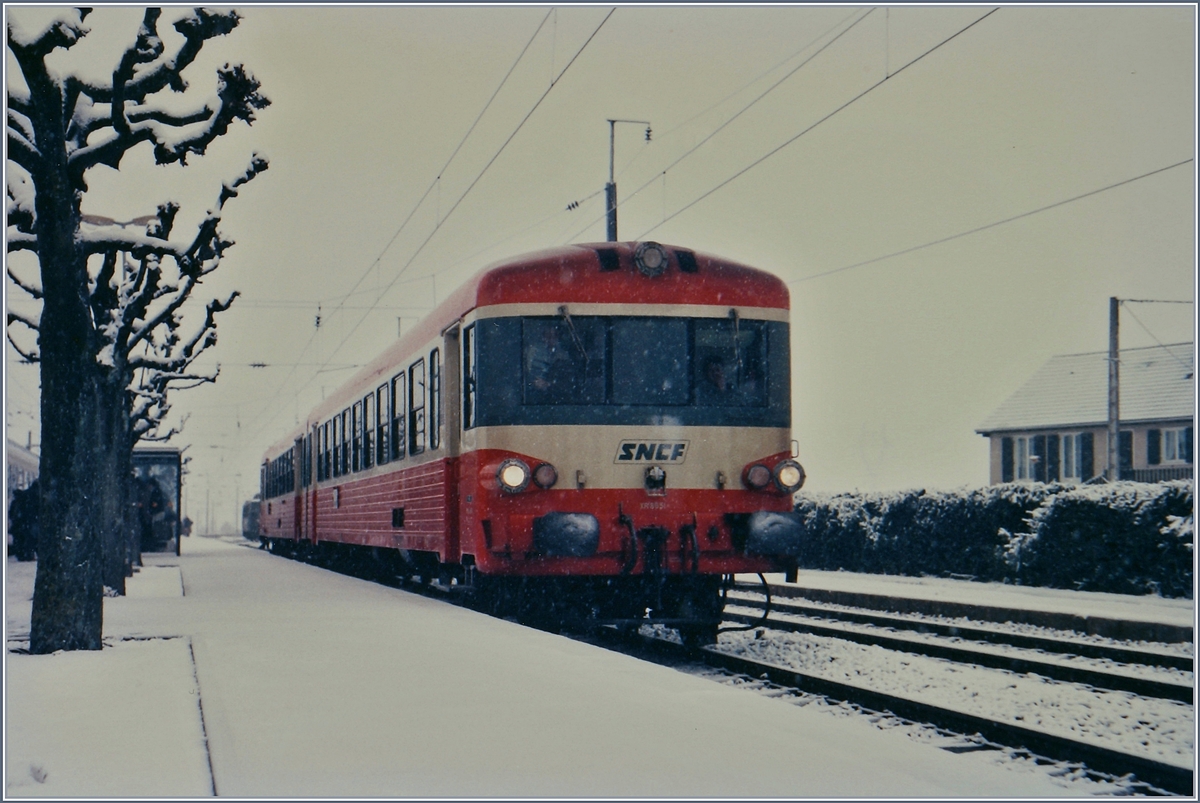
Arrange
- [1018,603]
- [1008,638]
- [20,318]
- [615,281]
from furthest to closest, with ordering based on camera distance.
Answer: [1018,603]
[20,318]
[1008,638]
[615,281]

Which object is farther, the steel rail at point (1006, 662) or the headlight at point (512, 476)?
the headlight at point (512, 476)

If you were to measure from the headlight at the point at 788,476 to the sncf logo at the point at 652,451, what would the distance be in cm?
80

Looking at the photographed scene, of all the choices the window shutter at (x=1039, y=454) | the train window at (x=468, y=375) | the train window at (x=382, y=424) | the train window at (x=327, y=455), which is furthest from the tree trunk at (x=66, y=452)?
the window shutter at (x=1039, y=454)

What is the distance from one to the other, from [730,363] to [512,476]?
2013 mm

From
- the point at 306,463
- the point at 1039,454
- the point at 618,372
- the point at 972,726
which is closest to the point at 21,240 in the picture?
the point at 618,372

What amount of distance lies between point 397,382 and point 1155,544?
30.2ft

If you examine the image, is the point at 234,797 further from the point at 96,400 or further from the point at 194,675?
the point at 96,400

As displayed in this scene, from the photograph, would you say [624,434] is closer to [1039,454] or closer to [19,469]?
[19,469]

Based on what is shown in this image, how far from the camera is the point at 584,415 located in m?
10.2

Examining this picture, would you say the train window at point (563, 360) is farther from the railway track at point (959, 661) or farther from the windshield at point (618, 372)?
the railway track at point (959, 661)

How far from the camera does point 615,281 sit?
1052 cm

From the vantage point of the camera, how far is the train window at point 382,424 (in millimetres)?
15445

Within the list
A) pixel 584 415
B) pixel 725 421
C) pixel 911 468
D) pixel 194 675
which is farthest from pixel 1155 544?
pixel 911 468

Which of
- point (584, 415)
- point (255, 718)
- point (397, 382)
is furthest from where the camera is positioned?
point (397, 382)
